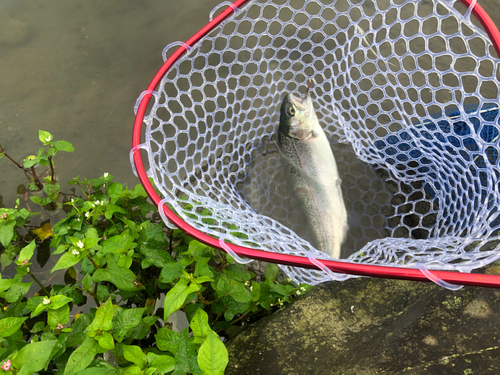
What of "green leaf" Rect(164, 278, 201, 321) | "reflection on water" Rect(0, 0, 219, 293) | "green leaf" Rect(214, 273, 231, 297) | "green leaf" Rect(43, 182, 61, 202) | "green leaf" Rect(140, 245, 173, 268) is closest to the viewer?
"green leaf" Rect(164, 278, 201, 321)

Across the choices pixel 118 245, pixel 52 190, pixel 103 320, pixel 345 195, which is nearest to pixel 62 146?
pixel 52 190

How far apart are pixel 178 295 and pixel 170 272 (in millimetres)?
258

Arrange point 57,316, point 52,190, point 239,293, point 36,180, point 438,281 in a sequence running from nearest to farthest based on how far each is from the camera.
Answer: point 438,281, point 57,316, point 239,293, point 52,190, point 36,180

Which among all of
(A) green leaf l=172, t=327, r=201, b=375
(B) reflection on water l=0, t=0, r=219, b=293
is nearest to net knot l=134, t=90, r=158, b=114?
(A) green leaf l=172, t=327, r=201, b=375

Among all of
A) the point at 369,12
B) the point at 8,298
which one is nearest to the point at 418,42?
the point at 369,12

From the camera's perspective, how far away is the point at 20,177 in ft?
10.0

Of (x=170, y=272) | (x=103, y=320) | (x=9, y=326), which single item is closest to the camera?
(x=103, y=320)

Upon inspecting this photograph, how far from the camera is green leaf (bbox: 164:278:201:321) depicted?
158cm

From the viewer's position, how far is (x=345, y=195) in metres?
3.05

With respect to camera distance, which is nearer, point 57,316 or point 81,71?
point 57,316

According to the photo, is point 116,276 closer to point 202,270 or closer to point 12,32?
point 202,270

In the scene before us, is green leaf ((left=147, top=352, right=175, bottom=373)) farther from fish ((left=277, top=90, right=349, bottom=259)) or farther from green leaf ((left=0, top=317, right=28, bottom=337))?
fish ((left=277, top=90, right=349, bottom=259))

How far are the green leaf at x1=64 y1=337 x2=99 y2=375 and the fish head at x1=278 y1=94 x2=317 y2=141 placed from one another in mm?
2009

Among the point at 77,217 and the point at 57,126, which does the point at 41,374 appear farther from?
the point at 57,126
